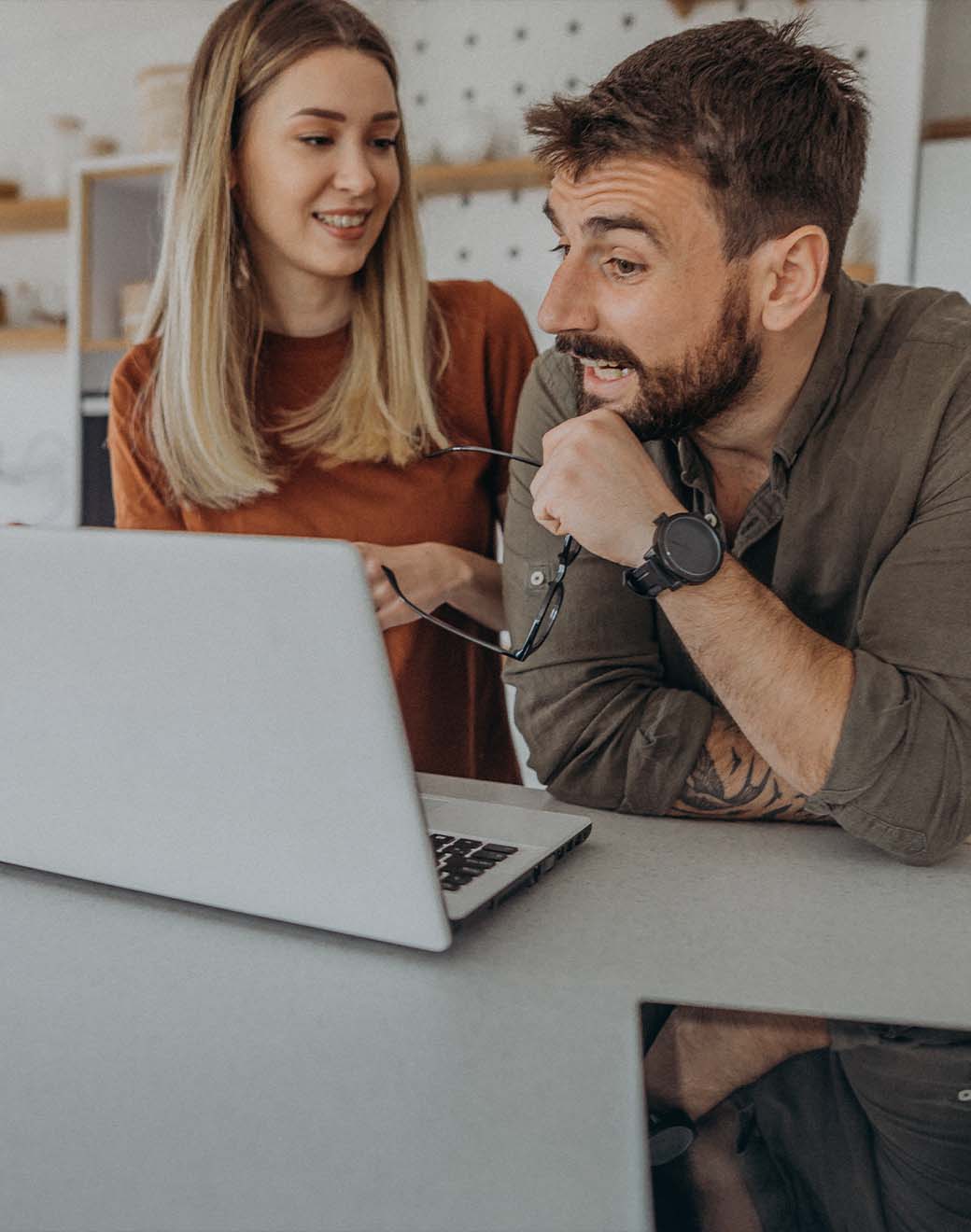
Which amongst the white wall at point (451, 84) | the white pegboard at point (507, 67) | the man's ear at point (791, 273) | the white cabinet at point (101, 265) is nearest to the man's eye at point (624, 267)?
the man's ear at point (791, 273)

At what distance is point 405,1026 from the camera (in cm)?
61

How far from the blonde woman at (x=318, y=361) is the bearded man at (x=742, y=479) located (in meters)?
0.30

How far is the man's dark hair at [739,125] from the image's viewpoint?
1021mm

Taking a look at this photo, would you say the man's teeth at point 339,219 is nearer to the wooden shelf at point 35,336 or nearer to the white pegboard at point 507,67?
the white pegboard at point 507,67

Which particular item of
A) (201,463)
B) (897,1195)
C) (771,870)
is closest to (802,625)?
(771,870)

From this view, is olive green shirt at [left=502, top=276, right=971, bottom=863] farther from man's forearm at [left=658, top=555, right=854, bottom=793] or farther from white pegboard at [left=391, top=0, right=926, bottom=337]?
white pegboard at [left=391, top=0, right=926, bottom=337]

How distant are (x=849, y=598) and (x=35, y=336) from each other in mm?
2838

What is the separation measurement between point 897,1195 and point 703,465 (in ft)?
2.60

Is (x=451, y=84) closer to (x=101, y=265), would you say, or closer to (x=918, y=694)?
(x=101, y=265)

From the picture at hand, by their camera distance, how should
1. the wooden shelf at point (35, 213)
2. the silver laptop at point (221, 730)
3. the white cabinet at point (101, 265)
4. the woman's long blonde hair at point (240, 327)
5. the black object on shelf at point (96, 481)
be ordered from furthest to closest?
the wooden shelf at point (35, 213)
the white cabinet at point (101, 265)
the black object on shelf at point (96, 481)
the woman's long blonde hair at point (240, 327)
the silver laptop at point (221, 730)

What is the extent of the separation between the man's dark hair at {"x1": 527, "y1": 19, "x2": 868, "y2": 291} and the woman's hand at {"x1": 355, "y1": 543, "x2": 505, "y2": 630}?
43cm

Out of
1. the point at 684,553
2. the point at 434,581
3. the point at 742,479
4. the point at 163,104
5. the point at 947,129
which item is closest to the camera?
the point at 684,553

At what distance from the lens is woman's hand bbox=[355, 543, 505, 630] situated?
122 centimetres

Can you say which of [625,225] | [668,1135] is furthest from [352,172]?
[668,1135]
